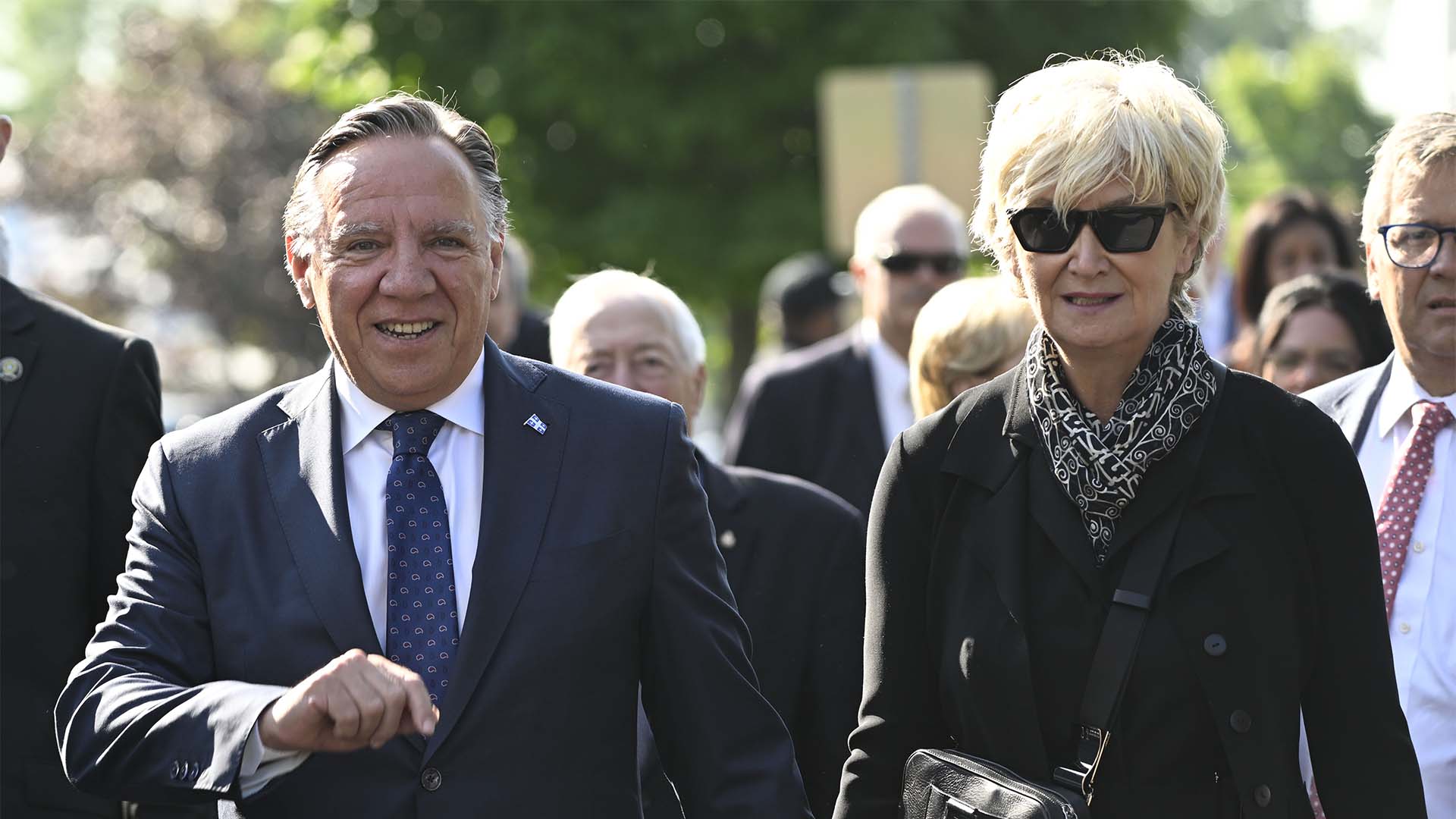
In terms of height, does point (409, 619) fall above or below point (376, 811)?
above

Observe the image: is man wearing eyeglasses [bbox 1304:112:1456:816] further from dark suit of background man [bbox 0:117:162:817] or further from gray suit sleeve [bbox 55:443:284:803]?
dark suit of background man [bbox 0:117:162:817]

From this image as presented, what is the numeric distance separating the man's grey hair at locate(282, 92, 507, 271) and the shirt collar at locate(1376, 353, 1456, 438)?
6.79 ft

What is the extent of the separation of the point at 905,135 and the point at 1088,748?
638cm

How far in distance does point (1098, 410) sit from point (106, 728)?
1858mm

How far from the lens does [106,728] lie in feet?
9.84

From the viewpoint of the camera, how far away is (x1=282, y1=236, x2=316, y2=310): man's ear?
3371mm

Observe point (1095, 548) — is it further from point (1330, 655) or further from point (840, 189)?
point (840, 189)

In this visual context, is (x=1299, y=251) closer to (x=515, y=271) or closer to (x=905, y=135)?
(x=905, y=135)

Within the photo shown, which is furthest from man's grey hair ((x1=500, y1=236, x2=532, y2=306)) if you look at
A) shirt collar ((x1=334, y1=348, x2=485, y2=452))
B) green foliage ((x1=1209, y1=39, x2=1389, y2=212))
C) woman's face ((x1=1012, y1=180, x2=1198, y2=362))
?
green foliage ((x1=1209, y1=39, x2=1389, y2=212))

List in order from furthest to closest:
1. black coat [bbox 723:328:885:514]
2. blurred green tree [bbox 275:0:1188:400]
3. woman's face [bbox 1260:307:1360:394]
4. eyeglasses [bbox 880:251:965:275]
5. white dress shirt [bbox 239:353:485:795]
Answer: blurred green tree [bbox 275:0:1188:400]
eyeglasses [bbox 880:251:965:275]
black coat [bbox 723:328:885:514]
woman's face [bbox 1260:307:1360:394]
white dress shirt [bbox 239:353:485:795]

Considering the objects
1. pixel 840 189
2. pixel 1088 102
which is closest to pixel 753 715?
pixel 1088 102

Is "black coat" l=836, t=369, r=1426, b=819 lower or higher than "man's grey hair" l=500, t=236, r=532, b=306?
lower

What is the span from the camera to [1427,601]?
3814 millimetres

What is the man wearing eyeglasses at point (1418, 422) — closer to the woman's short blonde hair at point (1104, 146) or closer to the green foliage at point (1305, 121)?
the woman's short blonde hair at point (1104, 146)
